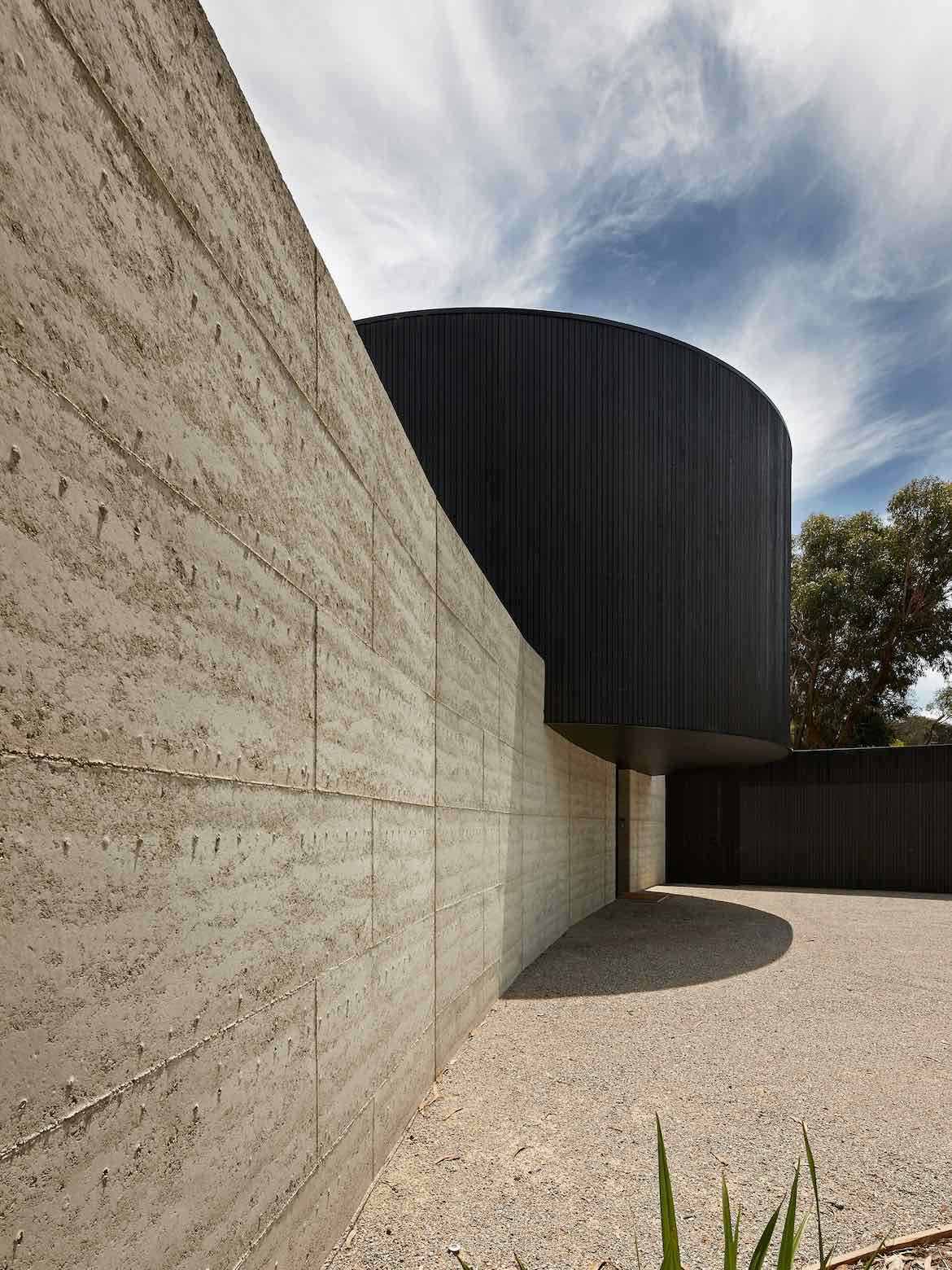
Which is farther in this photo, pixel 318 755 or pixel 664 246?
pixel 664 246

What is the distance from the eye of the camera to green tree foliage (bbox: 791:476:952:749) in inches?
1077

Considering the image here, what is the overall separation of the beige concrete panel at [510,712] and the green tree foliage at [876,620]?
22278mm

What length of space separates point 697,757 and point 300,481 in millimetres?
13509

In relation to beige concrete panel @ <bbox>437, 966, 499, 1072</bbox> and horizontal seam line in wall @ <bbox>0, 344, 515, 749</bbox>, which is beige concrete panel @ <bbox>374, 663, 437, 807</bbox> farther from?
beige concrete panel @ <bbox>437, 966, 499, 1072</bbox>

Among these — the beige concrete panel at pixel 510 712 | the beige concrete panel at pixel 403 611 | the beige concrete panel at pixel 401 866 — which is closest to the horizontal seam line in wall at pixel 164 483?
the beige concrete panel at pixel 403 611

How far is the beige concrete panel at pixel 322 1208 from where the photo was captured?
2488mm

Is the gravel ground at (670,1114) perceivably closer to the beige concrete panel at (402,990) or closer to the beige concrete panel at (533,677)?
the beige concrete panel at (402,990)

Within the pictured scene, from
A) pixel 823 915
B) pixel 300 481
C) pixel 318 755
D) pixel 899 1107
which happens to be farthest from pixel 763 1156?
pixel 823 915

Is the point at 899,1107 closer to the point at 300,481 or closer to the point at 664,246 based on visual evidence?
the point at 300,481

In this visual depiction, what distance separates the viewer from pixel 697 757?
15.2 m

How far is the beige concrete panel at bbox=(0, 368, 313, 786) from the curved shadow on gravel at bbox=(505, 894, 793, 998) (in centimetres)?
611

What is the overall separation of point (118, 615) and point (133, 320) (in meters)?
0.62

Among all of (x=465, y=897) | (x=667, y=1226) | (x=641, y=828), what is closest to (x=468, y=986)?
(x=465, y=897)

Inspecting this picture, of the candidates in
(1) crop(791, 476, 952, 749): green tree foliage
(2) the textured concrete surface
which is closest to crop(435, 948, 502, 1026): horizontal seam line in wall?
(2) the textured concrete surface
